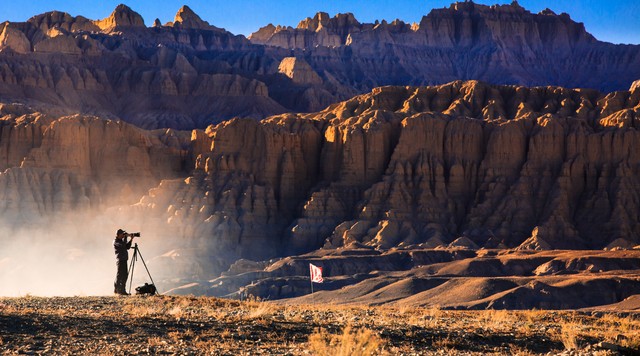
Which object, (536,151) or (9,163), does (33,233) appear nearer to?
(9,163)

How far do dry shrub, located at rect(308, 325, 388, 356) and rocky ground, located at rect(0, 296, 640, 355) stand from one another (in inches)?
1.0

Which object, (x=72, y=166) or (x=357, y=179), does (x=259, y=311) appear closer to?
(x=357, y=179)

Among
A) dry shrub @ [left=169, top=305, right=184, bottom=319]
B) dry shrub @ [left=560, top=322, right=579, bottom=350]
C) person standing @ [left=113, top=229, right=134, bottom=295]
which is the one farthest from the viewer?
person standing @ [left=113, top=229, right=134, bottom=295]

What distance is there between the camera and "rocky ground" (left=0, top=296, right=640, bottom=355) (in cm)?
2444

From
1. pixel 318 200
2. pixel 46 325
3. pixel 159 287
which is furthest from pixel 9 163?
pixel 46 325

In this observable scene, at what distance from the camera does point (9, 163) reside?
12225 centimetres

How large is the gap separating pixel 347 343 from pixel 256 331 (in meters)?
3.10

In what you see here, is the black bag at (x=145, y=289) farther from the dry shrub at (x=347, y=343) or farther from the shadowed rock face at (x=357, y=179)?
the shadowed rock face at (x=357, y=179)

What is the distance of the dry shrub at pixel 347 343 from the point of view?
23641 millimetres

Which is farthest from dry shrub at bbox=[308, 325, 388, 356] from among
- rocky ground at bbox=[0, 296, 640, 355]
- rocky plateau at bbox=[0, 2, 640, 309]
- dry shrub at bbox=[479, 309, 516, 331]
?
rocky plateau at bbox=[0, 2, 640, 309]

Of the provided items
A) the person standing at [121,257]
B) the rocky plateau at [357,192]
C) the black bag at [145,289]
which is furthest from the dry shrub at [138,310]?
the rocky plateau at [357,192]

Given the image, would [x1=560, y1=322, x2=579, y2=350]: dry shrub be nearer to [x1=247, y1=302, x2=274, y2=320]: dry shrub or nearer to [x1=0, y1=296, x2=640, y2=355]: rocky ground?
[x1=0, y1=296, x2=640, y2=355]: rocky ground

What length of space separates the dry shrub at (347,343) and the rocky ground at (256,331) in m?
0.02

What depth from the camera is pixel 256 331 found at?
1045 inches
